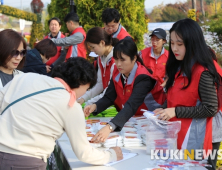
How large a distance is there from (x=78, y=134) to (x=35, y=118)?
235 millimetres

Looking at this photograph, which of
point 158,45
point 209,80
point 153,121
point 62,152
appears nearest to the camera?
point 209,80

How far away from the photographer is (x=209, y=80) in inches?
72.1

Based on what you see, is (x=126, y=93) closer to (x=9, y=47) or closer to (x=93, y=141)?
(x=93, y=141)

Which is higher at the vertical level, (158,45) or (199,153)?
(158,45)

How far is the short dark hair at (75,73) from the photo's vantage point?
1634 millimetres

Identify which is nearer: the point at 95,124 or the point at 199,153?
the point at 199,153

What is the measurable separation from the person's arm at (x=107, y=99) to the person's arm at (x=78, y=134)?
0.98 metres

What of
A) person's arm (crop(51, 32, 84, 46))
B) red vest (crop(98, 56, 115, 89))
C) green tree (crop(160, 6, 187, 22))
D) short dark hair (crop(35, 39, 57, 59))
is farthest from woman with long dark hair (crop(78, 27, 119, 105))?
green tree (crop(160, 6, 187, 22))

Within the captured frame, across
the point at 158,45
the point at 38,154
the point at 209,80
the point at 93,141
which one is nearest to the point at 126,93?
the point at 93,141

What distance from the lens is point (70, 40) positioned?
4.97 metres

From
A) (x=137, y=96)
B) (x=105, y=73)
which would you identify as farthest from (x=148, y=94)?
(x=105, y=73)

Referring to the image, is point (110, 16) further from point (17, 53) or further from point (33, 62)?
point (17, 53)

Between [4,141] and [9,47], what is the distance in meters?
0.97

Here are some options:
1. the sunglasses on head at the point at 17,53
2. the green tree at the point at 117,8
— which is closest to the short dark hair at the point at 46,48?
the sunglasses on head at the point at 17,53
